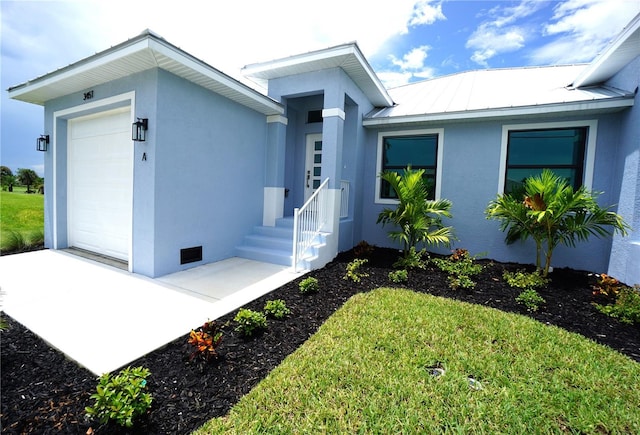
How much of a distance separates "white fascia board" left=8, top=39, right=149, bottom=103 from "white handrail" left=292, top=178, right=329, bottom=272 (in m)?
3.31

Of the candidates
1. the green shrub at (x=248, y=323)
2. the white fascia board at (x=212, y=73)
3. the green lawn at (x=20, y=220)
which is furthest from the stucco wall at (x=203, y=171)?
the green lawn at (x=20, y=220)

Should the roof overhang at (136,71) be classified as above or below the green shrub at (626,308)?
above

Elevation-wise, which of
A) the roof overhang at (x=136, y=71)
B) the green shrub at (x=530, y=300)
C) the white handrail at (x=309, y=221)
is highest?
the roof overhang at (x=136, y=71)

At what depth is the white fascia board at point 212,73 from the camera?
12.7 ft

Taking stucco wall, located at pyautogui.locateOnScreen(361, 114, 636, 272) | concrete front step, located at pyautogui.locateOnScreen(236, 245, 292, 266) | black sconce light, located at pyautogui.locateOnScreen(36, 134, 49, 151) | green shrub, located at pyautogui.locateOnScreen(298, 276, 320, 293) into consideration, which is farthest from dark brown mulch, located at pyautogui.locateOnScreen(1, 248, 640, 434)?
black sconce light, located at pyautogui.locateOnScreen(36, 134, 49, 151)

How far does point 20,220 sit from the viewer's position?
7754mm

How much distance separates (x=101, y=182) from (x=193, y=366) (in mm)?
5055

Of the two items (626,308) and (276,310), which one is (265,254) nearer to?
(276,310)

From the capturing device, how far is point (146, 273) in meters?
4.64

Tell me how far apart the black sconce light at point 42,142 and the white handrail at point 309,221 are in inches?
236

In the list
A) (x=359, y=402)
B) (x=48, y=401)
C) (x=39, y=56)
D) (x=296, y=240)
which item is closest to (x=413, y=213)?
(x=296, y=240)

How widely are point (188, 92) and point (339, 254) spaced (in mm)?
4407

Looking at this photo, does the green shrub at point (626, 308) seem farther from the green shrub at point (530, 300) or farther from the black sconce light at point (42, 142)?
the black sconce light at point (42, 142)

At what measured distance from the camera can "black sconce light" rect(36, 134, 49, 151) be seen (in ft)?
20.7
